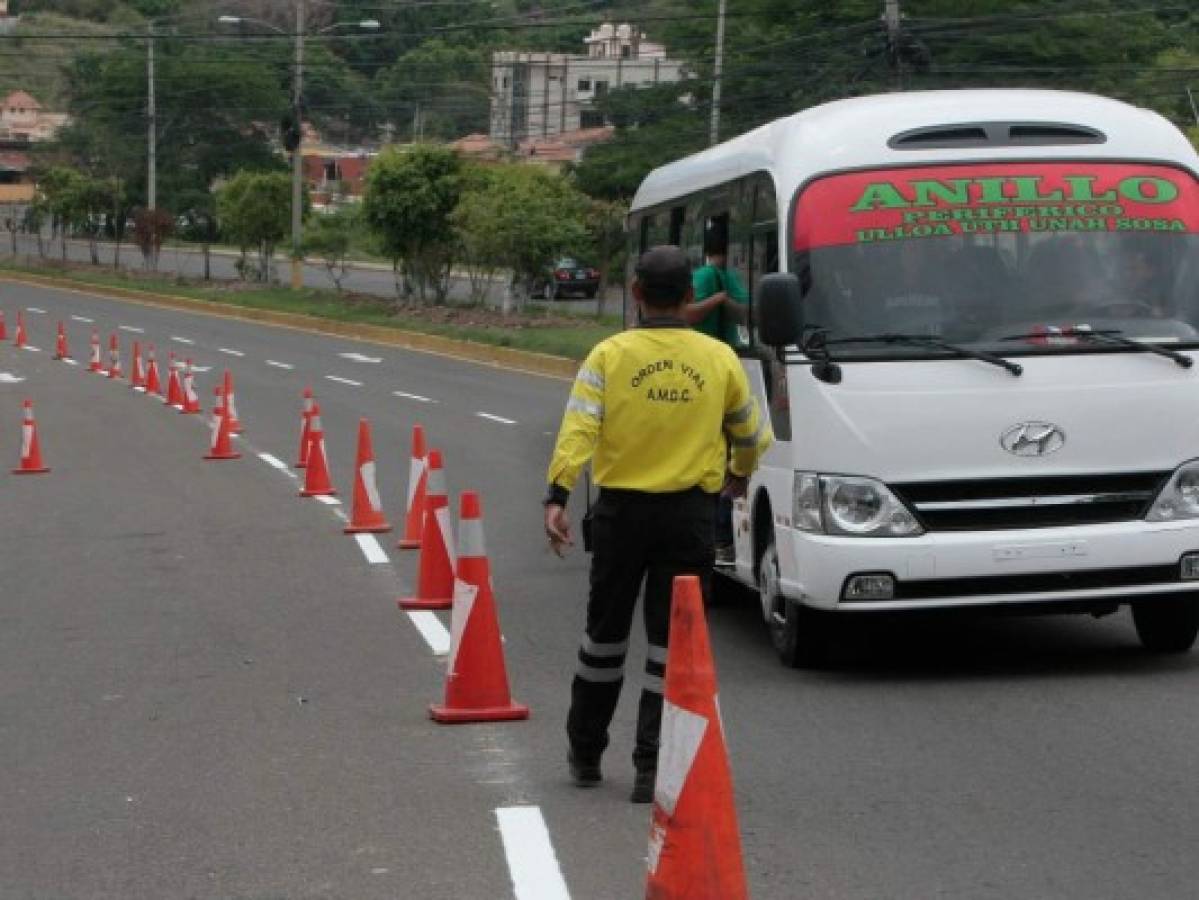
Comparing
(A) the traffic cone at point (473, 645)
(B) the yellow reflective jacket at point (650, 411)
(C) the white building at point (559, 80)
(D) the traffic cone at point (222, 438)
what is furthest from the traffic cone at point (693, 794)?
(C) the white building at point (559, 80)

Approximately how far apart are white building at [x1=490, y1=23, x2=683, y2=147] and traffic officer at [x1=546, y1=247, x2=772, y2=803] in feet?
358

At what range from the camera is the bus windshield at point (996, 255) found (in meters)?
10.6

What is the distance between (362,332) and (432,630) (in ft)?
126

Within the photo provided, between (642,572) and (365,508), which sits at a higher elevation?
(642,572)

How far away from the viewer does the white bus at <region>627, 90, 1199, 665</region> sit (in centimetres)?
1022

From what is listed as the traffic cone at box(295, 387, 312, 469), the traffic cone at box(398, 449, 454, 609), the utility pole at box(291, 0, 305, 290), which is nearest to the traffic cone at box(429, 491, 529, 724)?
the traffic cone at box(398, 449, 454, 609)

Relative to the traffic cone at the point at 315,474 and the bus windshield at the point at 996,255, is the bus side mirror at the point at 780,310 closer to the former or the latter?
the bus windshield at the point at 996,255

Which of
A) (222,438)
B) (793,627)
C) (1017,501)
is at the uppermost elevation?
(1017,501)

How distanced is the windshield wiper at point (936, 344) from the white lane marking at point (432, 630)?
2.63 meters

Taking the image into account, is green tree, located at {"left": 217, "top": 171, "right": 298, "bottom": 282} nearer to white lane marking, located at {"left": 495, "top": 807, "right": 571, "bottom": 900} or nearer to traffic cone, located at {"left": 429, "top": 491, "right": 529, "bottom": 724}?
traffic cone, located at {"left": 429, "top": 491, "right": 529, "bottom": 724}

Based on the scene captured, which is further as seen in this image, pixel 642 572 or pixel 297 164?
pixel 297 164

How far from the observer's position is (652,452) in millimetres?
7723

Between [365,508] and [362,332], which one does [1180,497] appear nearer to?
[365,508]

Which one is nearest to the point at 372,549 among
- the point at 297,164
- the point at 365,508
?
the point at 365,508
